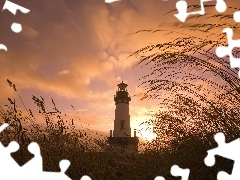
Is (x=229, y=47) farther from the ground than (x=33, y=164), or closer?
farther from the ground

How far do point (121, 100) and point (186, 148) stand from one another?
1148 inches

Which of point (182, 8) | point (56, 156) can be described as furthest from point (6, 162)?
point (182, 8)

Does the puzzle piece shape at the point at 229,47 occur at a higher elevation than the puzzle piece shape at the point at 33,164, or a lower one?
higher

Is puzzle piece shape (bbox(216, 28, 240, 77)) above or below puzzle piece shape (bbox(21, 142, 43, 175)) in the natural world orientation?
above

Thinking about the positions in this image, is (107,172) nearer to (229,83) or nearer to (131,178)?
(131,178)

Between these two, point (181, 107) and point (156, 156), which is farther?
point (156, 156)

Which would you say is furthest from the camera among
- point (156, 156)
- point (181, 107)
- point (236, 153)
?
point (156, 156)

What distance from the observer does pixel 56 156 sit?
3.30m

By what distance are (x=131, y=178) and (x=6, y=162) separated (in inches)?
64.2

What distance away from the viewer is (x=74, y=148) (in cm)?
366

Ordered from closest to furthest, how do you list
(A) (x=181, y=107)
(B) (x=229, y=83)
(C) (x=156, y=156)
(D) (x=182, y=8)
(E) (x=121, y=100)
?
(D) (x=182, y=8) → (B) (x=229, y=83) → (A) (x=181, y=107) → (C) (x=156, y=156) → (E) (x=121, y=100)

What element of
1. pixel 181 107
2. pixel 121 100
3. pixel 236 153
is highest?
pixel 121 100

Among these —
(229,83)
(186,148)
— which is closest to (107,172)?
(186,148)

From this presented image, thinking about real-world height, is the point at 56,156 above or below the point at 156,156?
below
